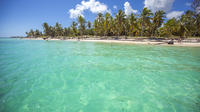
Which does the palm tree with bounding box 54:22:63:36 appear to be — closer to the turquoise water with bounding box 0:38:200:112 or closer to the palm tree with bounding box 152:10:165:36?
the palm tree with bounding box 152:10:165:36

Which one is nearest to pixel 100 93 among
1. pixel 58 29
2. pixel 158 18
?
pixel 158 18

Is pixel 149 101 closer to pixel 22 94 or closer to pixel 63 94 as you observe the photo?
pixel 63 94

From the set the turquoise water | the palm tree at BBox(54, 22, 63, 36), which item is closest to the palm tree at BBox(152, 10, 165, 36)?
the turquoise water

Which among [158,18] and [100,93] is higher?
[158,18]

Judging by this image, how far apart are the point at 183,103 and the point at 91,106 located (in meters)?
3.71

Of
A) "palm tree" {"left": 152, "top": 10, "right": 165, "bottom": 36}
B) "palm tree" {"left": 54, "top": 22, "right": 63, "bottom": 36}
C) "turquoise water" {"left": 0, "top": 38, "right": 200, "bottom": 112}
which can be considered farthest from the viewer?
"palm tree" {"left": 54, "top": 22, "right": 63, "bottom": 36}

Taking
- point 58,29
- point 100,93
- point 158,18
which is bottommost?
point 100,93

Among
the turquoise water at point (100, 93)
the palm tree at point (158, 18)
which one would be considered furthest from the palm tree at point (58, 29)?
the turquoise water at point (100, 93)

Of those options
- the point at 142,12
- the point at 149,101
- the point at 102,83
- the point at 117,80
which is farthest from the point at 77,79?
the point at 142,12

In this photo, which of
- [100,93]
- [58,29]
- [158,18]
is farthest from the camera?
[58,29]

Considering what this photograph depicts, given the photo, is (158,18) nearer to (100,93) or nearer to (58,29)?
(100,93)

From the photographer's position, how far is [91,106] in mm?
3373

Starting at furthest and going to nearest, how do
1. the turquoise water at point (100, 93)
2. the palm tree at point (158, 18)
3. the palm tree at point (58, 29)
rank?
the palm tree at point (58, 29)
the palm tree at point (158, 18)
the turquoise water at point (100, 93)

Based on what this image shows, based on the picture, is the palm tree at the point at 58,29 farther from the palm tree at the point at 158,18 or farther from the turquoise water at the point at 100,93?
the turquoise water at the point at 100,93
